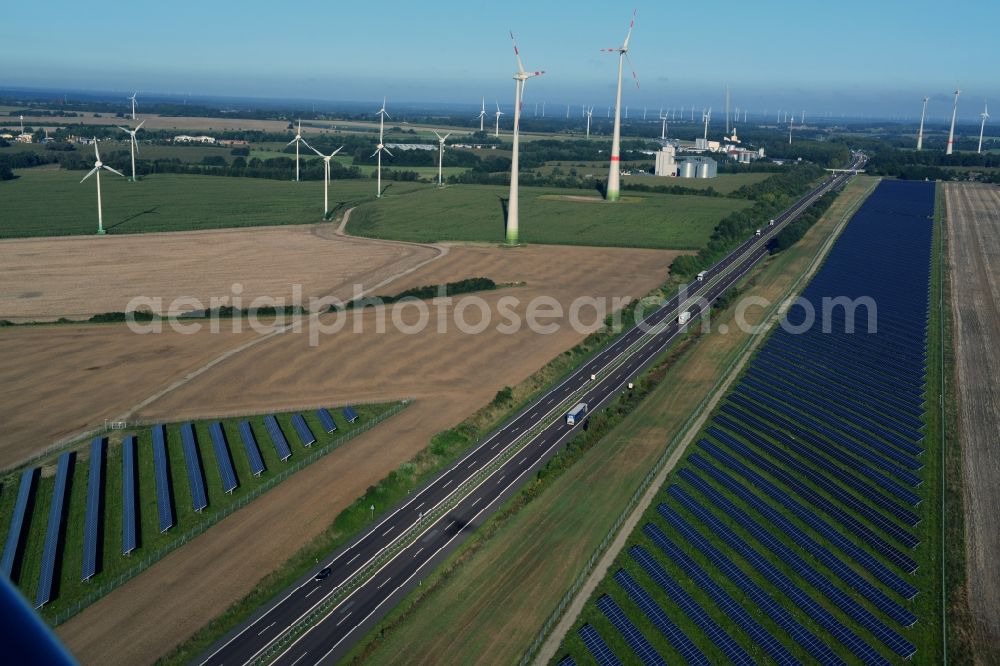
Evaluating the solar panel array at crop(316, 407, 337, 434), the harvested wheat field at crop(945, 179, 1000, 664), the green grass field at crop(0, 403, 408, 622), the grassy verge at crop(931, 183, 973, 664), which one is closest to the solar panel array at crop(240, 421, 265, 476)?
the green grass field at crop(0, 403, 408, 622)

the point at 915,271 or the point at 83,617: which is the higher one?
the point at 915,271

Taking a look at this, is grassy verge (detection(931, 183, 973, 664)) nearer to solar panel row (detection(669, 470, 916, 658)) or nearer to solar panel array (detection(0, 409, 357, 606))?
solar panel row (detection(669, 470, 916, 658))

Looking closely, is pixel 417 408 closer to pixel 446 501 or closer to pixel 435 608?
pixel 446 501

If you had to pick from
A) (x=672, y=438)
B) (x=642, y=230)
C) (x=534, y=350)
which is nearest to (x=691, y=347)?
(x=534, y=350)

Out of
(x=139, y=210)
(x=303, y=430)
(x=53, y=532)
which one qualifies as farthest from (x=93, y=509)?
(x=139, y=210)

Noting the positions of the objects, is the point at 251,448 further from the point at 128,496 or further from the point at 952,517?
the point at 952,517

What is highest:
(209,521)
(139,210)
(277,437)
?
(139,210)
